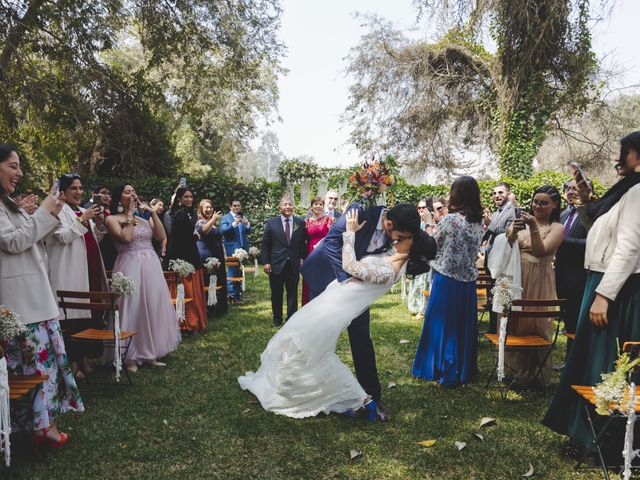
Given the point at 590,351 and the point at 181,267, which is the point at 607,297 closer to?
the point at 590,351

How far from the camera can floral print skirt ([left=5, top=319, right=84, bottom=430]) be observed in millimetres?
3723

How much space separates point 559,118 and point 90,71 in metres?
16.5

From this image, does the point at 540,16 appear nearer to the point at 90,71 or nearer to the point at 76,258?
the point at 90,71

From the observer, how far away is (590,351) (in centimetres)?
361

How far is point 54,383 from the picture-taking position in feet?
13.1

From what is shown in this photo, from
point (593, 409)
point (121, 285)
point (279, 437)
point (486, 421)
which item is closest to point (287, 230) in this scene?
point (121, 285)

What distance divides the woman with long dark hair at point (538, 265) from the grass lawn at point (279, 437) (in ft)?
1.36

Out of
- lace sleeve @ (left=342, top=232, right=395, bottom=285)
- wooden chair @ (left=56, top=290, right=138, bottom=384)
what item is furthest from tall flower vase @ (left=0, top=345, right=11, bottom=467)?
lace sleeve @ (left=342, top=232, right=395, bottom=285)

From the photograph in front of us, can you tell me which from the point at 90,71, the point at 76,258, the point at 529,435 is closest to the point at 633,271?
the point at 529,435

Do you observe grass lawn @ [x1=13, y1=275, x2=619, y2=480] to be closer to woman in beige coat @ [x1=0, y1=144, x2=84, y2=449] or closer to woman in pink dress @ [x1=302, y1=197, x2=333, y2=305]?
woman in beige coat @ [x1=0, y1=144, x2=84, y2=449]

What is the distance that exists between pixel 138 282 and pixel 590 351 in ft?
16.8

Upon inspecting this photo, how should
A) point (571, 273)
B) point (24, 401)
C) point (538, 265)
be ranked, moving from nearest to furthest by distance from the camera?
1. point (24, 401)
2. point (538, 265)
3. point (571, 273)

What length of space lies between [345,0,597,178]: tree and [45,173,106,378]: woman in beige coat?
39.9ft

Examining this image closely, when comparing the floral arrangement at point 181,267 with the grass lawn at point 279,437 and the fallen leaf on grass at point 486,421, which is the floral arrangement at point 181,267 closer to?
the grass lawn at point 279,437
